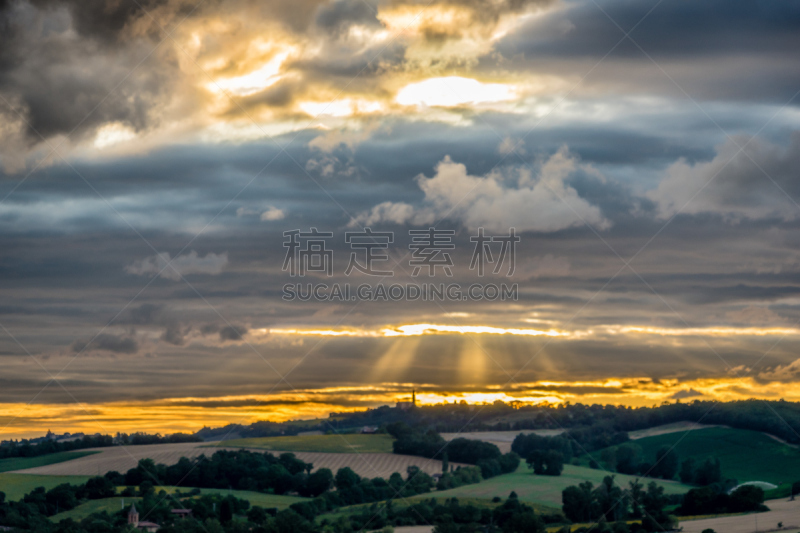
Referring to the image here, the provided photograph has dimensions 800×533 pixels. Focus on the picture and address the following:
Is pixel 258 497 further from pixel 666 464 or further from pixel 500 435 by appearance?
pixel 666 464

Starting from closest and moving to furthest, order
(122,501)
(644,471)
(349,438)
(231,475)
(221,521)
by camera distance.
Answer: (221,521), (122,501), (231,475), (644,471), (349,438)

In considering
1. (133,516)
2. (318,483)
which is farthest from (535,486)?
(133,516)

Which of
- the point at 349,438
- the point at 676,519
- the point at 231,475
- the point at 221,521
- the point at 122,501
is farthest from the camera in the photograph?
Result: the point at 349,438

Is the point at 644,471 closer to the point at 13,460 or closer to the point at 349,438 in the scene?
the point at 349,438

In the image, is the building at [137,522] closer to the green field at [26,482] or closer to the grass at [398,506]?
the green field at [26,482]

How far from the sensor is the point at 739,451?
6142 inches

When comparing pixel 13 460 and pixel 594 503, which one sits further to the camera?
pixel 13 460

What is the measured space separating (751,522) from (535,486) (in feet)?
111

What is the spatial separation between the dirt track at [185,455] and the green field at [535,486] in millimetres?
12574

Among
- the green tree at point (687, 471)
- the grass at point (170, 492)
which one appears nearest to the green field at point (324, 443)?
the grass at point (170, 492)

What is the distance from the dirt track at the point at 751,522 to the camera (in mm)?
95688

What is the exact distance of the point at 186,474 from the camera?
131000 mm

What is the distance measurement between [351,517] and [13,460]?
75.7 metres

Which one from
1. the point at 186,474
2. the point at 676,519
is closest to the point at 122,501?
the point at 186,474
